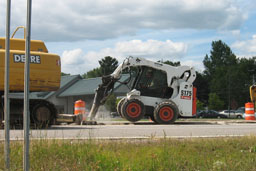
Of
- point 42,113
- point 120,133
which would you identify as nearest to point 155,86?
point 42,113

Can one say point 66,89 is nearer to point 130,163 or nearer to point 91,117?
point 91,117

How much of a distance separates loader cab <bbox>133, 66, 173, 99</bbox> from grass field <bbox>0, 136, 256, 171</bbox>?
10388 millimetres

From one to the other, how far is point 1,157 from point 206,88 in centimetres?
8608

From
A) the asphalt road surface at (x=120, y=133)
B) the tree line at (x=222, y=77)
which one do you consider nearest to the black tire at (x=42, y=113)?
the asphalt road surface at (x=120, y=133)

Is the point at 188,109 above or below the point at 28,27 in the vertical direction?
below

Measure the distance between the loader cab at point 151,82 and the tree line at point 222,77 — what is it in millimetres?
53596

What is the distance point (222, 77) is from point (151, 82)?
70.7m

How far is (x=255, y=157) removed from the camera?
24.4 feet

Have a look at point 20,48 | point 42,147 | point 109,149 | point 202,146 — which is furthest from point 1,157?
point 20,48

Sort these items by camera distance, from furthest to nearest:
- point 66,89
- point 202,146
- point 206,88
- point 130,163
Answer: point 206,88 → point 66,89 → point 202,146 → point 130,163

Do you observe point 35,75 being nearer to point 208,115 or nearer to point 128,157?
point 128,157

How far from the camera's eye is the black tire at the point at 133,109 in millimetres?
17625

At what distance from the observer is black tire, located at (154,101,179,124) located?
1784cm

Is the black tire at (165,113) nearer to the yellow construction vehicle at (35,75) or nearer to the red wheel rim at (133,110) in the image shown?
the red wheel rim at (133,110)
